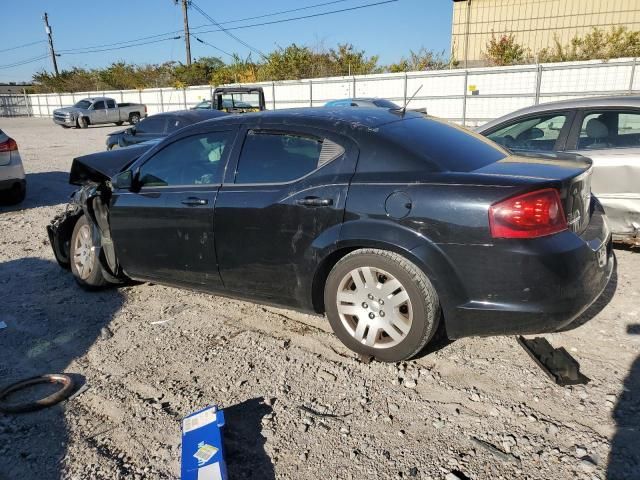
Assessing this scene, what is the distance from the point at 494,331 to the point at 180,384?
6.27 ft

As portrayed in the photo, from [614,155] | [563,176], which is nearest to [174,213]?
[563,176]

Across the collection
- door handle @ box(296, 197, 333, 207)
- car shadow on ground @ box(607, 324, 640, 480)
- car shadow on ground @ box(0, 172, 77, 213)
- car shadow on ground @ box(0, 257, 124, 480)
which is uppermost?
door handle @ box(296, 197, 333, 207)

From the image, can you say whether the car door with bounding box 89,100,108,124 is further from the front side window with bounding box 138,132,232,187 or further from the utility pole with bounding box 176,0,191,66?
the front side window with bounding box 138,132,232,187

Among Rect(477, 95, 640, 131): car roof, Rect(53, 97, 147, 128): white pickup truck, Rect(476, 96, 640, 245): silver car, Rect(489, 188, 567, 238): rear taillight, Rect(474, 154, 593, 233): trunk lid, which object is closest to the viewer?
Rect(489, 188, 567, 238): rear taillight

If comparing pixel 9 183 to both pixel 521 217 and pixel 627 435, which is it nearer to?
pixel 521 217

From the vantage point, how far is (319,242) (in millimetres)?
3189

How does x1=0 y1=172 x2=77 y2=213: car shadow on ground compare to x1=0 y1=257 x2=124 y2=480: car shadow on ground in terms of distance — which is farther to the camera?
x1=0 y1=172 x2=77 y2=213: car shadow on ground

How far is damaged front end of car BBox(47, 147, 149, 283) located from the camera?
14.9 ft

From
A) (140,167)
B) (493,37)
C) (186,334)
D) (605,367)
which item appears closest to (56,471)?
(186,334)

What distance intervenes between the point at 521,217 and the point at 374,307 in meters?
1.00

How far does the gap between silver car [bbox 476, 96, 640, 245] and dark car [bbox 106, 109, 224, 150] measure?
23.2ft

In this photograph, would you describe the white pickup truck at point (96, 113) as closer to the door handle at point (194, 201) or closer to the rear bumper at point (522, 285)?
the door handle at point (194, 201)

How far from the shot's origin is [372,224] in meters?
2.98

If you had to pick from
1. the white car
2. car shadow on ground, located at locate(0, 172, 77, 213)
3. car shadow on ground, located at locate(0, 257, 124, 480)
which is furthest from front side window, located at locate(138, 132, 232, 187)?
car shadow on ground, located at locate(0, 172, 77, 213)
